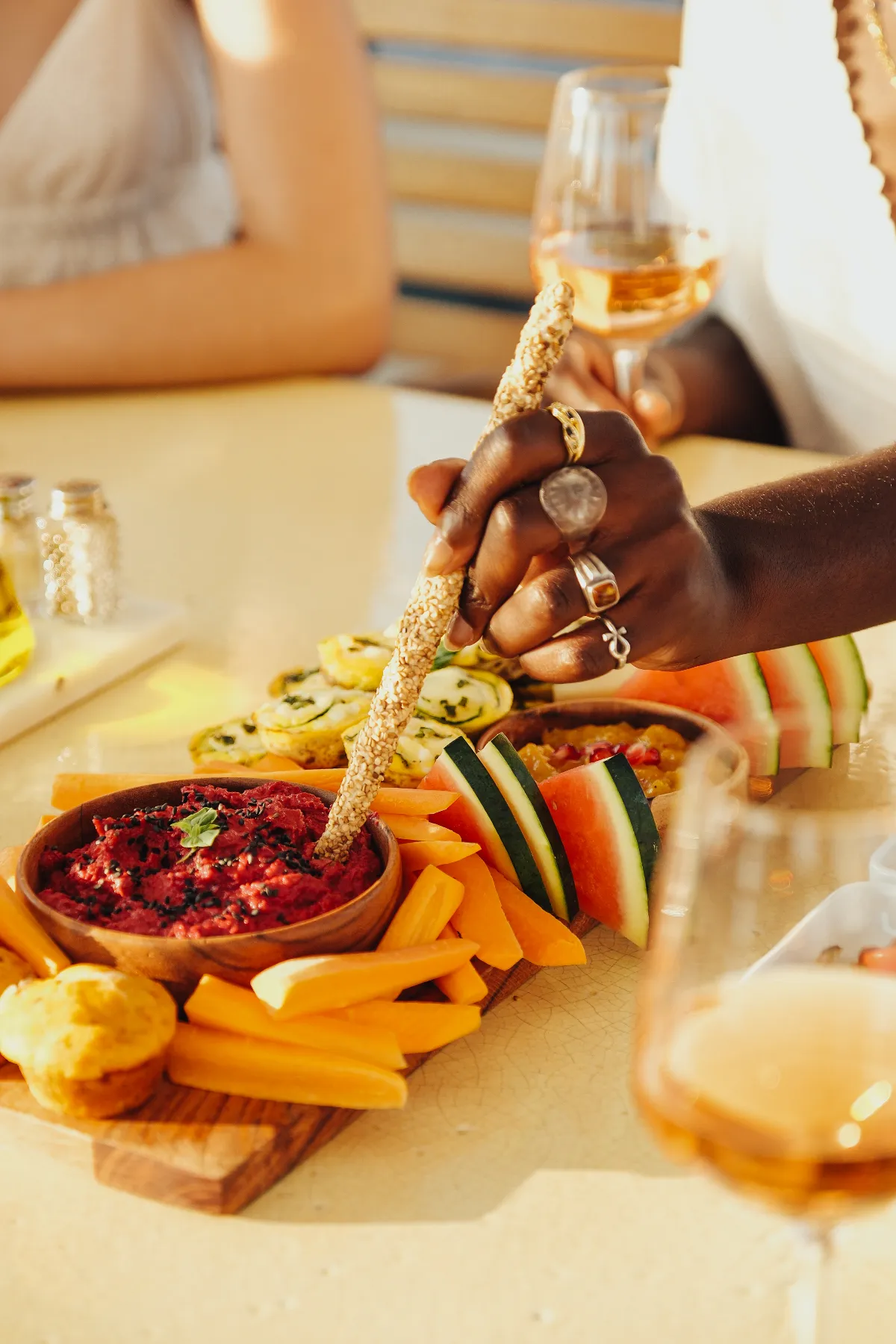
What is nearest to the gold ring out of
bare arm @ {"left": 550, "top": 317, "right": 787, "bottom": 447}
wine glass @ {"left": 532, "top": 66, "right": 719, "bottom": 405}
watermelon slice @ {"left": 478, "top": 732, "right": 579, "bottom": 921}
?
watermelon slice @ {"left": 478, "top": 732, "right": 579, "bottom": 921}

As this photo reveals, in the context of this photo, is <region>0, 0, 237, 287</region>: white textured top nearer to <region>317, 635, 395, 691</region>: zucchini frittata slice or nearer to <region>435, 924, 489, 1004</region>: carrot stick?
<region>317, 635, 395, 691</region>: zucchini frittata slice

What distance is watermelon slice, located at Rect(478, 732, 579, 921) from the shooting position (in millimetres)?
1015

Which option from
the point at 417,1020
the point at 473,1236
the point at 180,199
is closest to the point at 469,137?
the point at 180,199

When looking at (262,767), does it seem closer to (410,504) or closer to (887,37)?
(410,504)

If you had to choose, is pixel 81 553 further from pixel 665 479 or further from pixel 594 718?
pixel 665 479

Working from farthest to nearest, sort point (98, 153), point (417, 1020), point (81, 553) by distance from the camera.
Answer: point (98, 153) < point (81, 553) < point (417, 1020)

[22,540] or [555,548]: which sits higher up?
[555,548]

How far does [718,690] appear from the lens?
4.03 feet

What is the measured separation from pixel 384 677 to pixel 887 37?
3.90 feet

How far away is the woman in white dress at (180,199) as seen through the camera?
7.54ft

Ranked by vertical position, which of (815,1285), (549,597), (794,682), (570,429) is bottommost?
(794,682)

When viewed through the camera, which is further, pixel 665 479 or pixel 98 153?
pixel 98 153

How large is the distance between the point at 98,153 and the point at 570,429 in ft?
6.05

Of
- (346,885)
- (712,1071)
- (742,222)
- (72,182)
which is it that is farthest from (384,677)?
(72,182)
